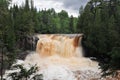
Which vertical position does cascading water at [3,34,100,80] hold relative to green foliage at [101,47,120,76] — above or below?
below

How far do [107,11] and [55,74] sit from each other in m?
24.8

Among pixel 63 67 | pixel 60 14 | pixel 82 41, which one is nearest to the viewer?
pixel 63 67

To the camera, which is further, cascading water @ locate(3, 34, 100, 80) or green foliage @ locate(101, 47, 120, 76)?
cascading water @ locate(3, 34, 100, 80)

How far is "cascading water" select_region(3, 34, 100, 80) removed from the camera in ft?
137

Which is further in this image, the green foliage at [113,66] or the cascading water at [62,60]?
the cascading water at [62,60]

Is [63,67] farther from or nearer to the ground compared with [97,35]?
nearer to the ground

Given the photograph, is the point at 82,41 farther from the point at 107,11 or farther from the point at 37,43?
the point at 107,11

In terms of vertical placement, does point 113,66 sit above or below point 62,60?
above

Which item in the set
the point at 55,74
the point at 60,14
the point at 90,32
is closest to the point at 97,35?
the point at 90,32

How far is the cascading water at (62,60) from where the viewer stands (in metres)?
41.8

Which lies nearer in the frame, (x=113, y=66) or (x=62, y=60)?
(x=113, y=66)

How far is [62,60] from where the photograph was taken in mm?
49344

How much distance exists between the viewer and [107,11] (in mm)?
62594

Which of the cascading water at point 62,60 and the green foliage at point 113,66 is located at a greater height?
the green foliage at point 113,66
